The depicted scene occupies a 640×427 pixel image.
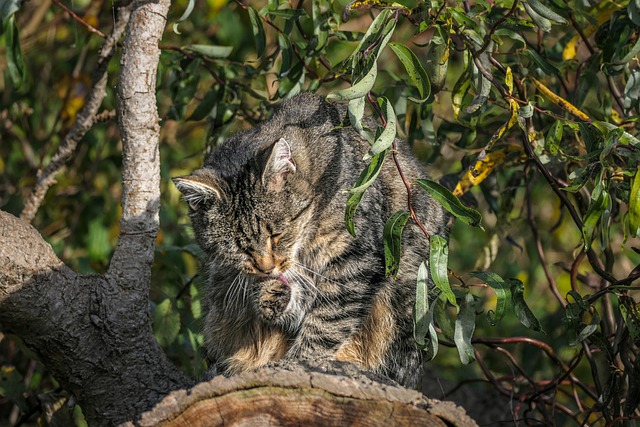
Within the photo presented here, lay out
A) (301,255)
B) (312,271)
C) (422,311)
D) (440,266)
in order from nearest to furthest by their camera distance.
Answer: (440,266) < (422,311) < (312,271) < (301,255)

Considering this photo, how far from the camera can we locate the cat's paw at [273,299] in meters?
3.62

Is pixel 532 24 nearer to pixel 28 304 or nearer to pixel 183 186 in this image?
pixel 183 186

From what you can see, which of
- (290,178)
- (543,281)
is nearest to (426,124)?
(290,178)

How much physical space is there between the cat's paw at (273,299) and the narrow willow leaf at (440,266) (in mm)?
1060

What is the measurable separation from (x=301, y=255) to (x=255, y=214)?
0.28m

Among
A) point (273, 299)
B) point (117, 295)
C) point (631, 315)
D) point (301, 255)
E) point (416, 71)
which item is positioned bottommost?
point (631, 315)

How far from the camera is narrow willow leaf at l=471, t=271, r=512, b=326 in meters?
2.85

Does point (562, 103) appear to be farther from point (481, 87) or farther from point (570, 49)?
point (570, 49)

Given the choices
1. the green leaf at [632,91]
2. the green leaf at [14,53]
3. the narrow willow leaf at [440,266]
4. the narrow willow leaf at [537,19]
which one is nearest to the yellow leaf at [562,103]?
the green leaf at [632,91]

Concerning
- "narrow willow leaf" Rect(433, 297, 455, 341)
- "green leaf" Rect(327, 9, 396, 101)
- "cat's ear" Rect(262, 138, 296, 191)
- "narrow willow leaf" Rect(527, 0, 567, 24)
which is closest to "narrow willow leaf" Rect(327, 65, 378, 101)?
"green leaf" Rect(327, 9, 396, 101)

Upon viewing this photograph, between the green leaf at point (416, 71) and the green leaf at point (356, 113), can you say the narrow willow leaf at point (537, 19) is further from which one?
the green leaf at point (356, 113)

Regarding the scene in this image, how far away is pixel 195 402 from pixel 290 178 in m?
1.41

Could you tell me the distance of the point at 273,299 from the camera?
11.9 ft

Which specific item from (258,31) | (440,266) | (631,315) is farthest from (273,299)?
(631,315)
